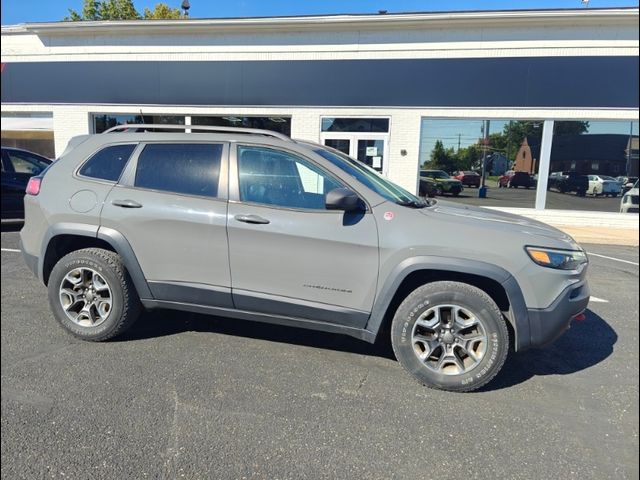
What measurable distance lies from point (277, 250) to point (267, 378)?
0.93 metres

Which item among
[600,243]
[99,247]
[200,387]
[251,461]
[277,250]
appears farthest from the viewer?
[600,243]

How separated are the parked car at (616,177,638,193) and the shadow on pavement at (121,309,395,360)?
38.2 feet

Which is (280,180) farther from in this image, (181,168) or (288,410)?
(288,410)

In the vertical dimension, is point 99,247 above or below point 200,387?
above

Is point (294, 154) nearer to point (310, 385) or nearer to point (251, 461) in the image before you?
point (310, 385)

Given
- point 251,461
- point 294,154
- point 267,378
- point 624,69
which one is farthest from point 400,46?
point 251,461

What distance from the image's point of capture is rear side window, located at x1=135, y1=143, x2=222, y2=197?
343cm

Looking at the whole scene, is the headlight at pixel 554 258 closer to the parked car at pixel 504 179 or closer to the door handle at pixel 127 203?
the door handle at pixel 127 203

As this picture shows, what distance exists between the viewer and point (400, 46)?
39.9ft

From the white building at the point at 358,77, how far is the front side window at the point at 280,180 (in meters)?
9.72

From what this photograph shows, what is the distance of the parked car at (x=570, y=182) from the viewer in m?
12.2

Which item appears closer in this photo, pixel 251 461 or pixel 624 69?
pixel 251 461

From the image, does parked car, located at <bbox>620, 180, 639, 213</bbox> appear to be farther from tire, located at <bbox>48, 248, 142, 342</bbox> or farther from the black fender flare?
tire, located at <bbox>48, 248, 142, 342</bbox>

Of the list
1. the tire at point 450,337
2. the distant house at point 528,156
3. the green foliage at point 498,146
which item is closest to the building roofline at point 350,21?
the green foliage at point 498,146
